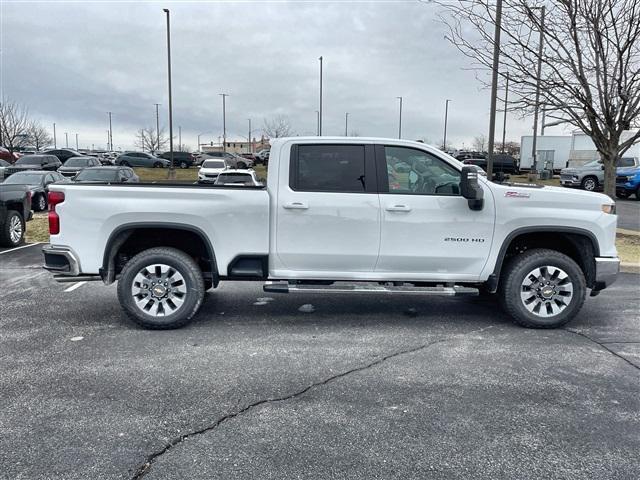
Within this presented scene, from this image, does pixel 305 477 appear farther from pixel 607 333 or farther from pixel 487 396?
pixel 607 333

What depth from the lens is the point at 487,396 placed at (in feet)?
12.3

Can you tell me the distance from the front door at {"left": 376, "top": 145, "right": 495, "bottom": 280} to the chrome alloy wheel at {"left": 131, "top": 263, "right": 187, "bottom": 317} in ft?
6.68

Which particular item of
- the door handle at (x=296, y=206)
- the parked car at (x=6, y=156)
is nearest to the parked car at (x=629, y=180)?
the door handle at (x=296, y=206)

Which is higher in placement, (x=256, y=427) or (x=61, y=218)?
(x=61, y=218)

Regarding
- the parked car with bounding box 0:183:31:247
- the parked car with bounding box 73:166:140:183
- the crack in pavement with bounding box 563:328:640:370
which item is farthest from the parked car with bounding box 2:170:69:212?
the crack in pavement with bounding box 563:328:640:370

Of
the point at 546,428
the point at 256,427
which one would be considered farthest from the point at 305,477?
the point at 546,428

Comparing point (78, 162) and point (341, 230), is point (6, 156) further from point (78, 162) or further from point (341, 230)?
point (341, 230)

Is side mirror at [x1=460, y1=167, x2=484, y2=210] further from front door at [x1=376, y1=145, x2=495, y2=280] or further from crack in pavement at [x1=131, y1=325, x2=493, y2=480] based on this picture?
crack in pavement at [x1=131, y1=325, x2=493, y2=480]

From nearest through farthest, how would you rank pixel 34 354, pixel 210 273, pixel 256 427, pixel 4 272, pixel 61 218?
pixel 256 427 → pixel 34 354 → pixel 61 218 → pixel 210 273 → pixel 4 272

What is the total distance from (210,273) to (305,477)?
10.0 ft

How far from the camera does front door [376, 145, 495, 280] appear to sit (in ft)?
16.8

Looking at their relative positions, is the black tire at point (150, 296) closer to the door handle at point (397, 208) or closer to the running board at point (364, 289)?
the running board at point (364, 289)

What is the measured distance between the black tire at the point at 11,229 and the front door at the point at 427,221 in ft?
26.5

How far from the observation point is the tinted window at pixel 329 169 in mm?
5168
